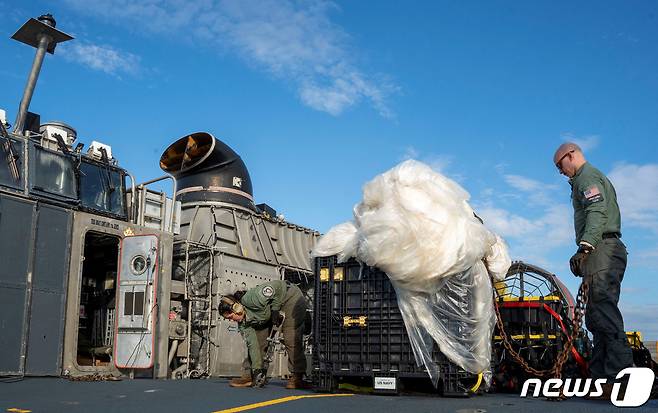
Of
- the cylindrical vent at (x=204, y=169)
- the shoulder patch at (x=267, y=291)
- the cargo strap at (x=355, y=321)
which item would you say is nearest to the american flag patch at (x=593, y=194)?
the cargo strap at (x=355, y=321)

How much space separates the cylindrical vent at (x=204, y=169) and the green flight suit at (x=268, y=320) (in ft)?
17.9

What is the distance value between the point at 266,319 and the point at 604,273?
385 cm

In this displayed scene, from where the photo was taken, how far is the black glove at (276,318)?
7.75 m

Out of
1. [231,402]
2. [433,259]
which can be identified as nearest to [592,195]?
[433,259]

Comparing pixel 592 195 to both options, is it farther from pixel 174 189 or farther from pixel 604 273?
pixel 174 189

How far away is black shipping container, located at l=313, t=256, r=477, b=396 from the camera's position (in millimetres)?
6074

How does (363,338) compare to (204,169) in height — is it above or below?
below

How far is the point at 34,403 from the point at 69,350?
347 centimetres

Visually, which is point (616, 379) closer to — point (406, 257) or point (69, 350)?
point (406, 257)

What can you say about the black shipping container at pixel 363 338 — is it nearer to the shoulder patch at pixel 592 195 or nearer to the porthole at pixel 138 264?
the shoulder patch at pixel 592 195

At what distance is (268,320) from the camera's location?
7.65 m

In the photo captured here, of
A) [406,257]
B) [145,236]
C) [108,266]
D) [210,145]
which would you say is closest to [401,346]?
[406,257]

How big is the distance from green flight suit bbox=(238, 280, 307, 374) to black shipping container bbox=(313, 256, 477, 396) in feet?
2.96

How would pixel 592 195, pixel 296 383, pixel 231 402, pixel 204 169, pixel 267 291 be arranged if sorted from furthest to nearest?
pixel 204 169 → pixel 267 291 → pixel 296 383 → pixel 592 195 → pixel 231 402
